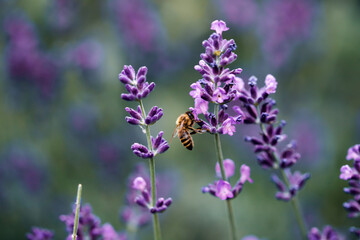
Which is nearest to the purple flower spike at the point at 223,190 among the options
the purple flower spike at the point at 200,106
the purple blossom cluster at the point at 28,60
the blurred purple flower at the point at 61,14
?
the purple flower spike at the point at 200,106

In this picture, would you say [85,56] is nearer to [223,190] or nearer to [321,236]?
[223,190]

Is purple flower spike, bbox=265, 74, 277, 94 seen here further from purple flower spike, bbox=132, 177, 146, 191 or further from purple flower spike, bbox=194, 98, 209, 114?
purple flower spike, bbox=132, 177, 146, 191

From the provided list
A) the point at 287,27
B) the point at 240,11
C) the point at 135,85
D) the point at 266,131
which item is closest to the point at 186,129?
the point at 266,131

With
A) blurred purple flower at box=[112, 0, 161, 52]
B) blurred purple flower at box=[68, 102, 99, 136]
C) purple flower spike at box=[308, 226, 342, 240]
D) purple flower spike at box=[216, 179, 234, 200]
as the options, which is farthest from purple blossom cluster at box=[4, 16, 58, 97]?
purple flower spike at box=[308, 226, 342, 240]

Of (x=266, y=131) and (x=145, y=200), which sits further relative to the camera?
(x=266, y=131)

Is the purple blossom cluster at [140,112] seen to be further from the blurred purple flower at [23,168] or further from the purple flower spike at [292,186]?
the blurred purple flower at [23,168]

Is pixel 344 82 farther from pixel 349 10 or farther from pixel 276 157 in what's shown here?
pixel 276 157
